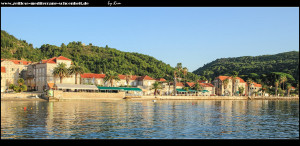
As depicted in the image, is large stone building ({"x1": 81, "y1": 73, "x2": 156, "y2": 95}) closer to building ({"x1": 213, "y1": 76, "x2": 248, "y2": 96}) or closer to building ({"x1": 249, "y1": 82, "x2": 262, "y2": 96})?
building ({"x1": 213, "y1": 76, "x2": 248, "y2": 96})

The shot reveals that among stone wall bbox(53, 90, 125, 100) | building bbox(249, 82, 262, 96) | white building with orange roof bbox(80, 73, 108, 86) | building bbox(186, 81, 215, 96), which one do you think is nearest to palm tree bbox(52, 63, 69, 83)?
stone wall bbox(53, 90, 125, 100)


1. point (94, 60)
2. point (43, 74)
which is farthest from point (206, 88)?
point (43, 74)

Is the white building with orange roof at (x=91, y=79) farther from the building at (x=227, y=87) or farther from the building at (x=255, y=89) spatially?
the building at (x=255, y=89)

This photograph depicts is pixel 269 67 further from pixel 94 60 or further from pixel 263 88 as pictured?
pixel 94 60

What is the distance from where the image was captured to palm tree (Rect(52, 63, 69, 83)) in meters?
81.4

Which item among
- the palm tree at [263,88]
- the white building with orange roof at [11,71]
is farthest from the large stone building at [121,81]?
the palm tree at [263,88]

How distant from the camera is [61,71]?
8131 cm

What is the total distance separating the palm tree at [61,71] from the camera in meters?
81.4

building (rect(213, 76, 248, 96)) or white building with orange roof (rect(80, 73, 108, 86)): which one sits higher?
white building with orange roof (rect(80, 73, 108, 86))

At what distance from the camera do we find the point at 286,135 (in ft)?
78.6

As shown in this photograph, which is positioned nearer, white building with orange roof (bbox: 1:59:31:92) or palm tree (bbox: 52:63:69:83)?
palm tree (bbox: 52:63:69:83)

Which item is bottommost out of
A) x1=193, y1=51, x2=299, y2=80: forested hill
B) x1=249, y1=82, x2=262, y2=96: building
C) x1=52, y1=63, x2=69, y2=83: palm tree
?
x1=249, y1=82, x2=262, y2=96: building

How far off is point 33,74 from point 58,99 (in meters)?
23.8
